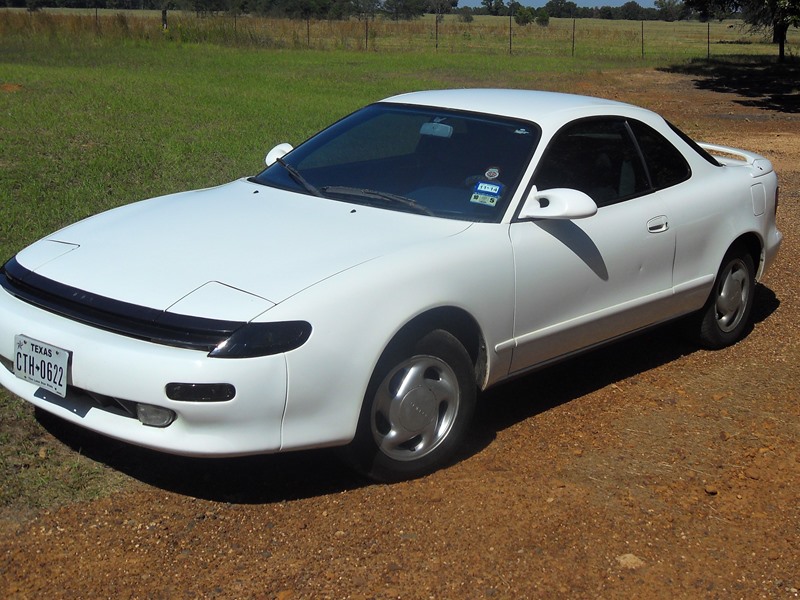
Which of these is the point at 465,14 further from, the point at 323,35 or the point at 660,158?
the point at 660,158

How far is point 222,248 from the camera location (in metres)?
4.12

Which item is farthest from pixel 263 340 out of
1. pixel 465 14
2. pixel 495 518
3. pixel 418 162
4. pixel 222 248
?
pixel 465 14

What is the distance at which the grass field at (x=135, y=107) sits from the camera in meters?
4.69

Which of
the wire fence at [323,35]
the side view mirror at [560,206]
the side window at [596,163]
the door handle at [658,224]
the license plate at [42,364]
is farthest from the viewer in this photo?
the wire fence at [323,35]

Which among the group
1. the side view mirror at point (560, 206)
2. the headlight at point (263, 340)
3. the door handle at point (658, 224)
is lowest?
the headlight at point (263, 340)

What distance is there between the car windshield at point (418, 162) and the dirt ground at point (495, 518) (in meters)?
1.12

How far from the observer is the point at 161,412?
361 centimetres

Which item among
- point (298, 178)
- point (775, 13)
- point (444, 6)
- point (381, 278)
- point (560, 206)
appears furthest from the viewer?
point (444, 6)

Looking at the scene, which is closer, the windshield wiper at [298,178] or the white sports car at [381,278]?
the white sports car at [381,278]

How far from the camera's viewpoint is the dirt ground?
346 cm

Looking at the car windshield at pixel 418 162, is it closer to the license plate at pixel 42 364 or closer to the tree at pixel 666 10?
the license plate at pixel 42 364

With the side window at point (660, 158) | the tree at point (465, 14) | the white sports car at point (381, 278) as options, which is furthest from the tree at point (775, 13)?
the tree at point (465, 14)

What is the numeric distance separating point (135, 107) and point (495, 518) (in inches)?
522

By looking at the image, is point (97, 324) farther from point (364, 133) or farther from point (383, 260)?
point (364, 133)
